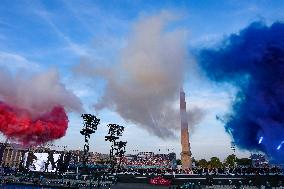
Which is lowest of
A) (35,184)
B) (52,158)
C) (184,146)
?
(35,184)

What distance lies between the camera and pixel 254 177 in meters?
58.5

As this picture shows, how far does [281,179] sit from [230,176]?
29.7 feet

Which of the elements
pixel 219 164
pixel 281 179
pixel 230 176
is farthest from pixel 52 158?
pixel 219 164

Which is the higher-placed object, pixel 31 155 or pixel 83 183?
pixel 31 155

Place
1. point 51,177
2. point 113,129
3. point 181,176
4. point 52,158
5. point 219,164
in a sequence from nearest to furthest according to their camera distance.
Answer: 1. point 181,176
2. point 51,177
3. point 52,158
4. point 113,129
5. point 219,164

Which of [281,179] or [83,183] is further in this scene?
[83,183]

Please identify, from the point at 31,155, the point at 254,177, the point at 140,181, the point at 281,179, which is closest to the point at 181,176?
the point at 140,181

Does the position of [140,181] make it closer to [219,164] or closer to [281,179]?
[281,179]

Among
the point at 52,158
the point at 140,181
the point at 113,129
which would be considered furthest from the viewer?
the point at 113,129

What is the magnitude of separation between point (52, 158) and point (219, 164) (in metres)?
122

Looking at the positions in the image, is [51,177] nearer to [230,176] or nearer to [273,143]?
[230,176]

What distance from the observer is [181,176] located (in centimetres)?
6600

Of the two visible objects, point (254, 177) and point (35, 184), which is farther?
point (35, 184)

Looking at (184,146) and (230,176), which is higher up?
(184,146)
